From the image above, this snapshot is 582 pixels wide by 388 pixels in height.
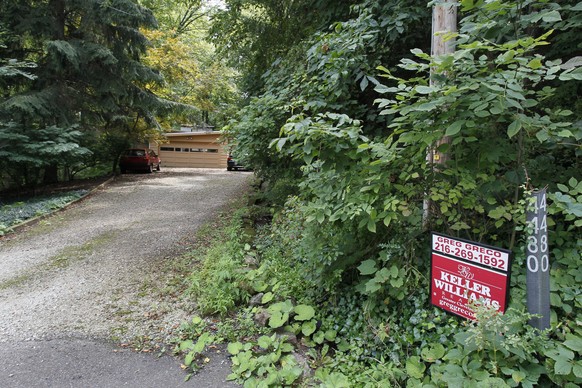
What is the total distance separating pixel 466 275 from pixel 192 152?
2466cm

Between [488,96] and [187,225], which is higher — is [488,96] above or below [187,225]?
above

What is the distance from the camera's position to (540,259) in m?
1.95

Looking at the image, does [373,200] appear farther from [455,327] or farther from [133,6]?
[133,6]

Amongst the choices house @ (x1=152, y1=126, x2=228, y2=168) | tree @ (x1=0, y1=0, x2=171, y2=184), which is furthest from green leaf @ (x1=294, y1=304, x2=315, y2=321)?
house @ (x1=152, y1=126, x2=228, y2=168)

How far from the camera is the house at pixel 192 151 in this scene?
2484 cm

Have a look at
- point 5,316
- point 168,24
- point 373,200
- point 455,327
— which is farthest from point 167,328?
point 168,24

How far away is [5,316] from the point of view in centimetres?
354

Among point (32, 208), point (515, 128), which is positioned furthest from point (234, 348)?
point (32, 208)

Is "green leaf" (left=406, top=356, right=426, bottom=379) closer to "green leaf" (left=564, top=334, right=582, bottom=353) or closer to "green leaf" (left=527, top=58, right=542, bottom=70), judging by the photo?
"green leaf" (left=564, top=334, right=582, bottom=353)

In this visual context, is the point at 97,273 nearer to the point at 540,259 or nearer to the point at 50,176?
the point at 540,259

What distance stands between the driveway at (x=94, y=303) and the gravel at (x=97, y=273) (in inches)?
0.5

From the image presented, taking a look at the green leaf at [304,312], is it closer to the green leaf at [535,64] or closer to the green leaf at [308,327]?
the green leaf at [308,327]

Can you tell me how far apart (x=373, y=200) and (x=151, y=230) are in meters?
5.39

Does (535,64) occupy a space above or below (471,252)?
above
